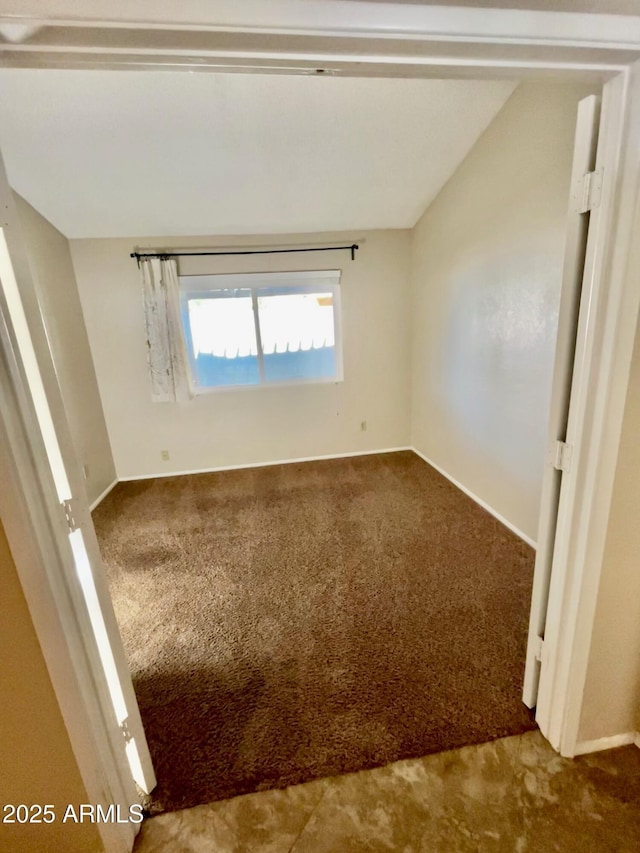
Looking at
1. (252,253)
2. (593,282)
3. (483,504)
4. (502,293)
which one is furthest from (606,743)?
(252,253)

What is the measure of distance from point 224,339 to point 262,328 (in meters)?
0.40

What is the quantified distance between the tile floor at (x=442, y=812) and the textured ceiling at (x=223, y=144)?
3113 millimetres

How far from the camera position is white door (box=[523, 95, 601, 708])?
0.89 meters

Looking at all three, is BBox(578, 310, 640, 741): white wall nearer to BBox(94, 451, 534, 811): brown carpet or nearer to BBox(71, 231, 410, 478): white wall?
BBox(94, 451, 534, 811): brown carpet

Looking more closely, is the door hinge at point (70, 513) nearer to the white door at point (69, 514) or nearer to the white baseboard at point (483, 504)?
the white door at point (69, 514)

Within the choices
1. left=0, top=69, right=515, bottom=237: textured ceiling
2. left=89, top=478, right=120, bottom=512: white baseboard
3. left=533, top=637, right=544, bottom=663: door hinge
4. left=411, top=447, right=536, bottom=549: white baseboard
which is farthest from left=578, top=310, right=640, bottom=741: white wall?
left=89, top=478, right=120, bottom=512: white baseboard

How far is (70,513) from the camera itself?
874 millimetres

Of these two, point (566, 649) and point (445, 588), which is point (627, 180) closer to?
point (566, 649)

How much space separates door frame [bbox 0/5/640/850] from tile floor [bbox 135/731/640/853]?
271mm

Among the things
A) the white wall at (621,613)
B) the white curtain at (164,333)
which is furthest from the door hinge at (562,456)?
the white curtain at (164,333)

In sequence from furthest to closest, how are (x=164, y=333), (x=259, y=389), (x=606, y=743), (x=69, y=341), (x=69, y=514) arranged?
(x=259, y=389), (x=164, y=333), (x=69, y=341), (x=606, y=743), (x=69, y=514)

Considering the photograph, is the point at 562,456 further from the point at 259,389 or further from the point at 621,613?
the point at 259,389

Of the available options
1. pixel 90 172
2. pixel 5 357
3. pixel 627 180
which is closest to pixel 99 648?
pixel 5 357

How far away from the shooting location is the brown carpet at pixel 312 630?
126cm
